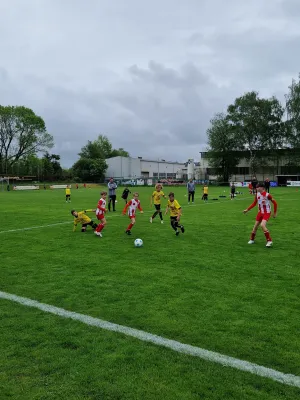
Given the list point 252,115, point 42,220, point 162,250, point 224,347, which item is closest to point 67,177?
point 252,115

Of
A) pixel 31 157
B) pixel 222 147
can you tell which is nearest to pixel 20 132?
pixel 31 157

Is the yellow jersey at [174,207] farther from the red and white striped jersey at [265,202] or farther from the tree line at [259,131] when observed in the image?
the tree line at [259,131]

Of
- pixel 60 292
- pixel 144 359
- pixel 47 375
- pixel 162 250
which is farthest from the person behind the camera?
pixel 162 250

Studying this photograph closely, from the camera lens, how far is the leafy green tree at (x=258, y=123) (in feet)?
234

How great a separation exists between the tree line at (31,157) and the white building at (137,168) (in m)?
3.90

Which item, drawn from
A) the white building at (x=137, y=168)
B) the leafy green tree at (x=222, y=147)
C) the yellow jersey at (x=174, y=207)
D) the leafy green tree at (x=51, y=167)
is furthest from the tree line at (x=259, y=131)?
the yellow jersey at (x=174, y=207)

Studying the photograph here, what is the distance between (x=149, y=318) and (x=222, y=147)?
75779mm

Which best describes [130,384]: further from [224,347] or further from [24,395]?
[224,347]

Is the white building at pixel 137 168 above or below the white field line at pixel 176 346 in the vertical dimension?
above

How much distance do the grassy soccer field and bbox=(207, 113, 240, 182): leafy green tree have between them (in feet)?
226

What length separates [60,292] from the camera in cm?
635

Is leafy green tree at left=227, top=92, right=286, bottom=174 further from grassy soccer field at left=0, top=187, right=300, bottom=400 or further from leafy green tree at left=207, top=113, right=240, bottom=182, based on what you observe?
grassy soccer field at left=0, top=187, right=300, bottom=400

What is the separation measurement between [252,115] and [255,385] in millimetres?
73737

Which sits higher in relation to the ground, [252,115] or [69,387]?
[252,115]
